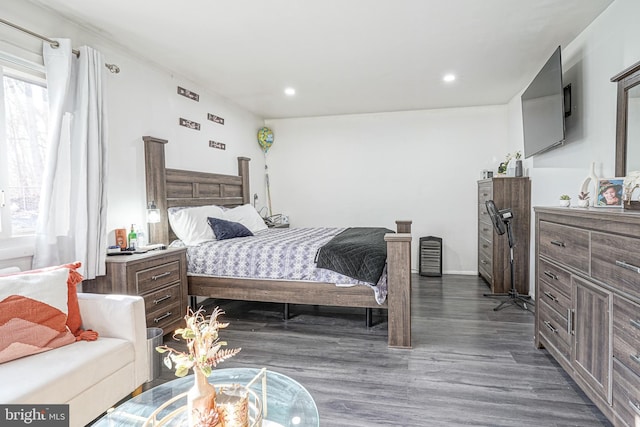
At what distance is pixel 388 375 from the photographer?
2334 millimetres

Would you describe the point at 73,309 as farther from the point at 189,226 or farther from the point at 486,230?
the point at 486,230

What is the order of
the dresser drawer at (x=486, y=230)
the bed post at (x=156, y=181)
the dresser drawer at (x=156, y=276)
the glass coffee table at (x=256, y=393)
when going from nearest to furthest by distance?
the glass coffee table at (x=256, y=393), the dresser drawer at (x=156, y=276), the bed post at (x=156, y=181), the dresser drawer at (x=486, y=230)

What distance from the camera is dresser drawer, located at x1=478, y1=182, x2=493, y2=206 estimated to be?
4.33 m

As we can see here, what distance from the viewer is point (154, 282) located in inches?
111

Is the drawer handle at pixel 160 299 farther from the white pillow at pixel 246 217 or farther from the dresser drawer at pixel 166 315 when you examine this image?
the white pillow at pixel 246 217

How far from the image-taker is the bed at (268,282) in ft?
8.94

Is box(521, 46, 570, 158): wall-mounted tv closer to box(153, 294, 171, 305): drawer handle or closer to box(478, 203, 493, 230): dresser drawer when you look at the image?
box(478, 203, 493, 230): dresser drawer

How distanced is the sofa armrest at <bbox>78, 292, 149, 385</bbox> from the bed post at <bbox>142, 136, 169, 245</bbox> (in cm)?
146

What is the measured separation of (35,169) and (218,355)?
2.16 metres

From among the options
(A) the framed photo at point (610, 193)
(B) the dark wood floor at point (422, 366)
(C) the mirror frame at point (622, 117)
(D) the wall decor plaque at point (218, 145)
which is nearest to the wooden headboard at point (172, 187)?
(D) the wall decor plaque at point (218, 145)

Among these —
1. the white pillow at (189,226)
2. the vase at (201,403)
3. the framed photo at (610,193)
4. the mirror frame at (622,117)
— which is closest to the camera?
the vase at (201,403)

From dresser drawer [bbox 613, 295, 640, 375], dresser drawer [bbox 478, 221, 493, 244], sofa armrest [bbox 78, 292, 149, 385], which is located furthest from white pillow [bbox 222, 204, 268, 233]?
dresser drawer [bbox 613, 295, 640, 375]

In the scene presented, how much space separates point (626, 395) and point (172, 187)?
376cm

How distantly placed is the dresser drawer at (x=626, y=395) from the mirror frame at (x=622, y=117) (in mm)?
1315
